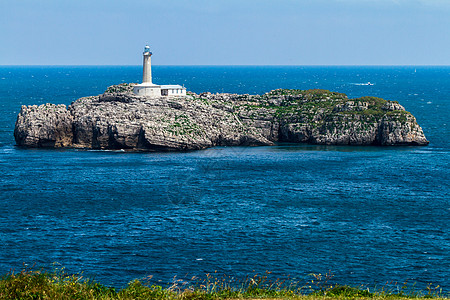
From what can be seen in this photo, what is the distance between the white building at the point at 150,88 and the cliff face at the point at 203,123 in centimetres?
273

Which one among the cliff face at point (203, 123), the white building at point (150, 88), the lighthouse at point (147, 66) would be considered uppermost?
the lighthouse at point (147, 66)

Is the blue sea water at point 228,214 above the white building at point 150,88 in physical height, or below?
below

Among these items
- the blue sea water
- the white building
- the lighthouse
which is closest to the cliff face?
the white building

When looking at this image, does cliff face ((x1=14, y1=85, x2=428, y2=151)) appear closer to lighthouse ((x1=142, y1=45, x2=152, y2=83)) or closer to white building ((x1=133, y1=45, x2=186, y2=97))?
white building ((x1=133, y1=45, x2=186, y2=97))

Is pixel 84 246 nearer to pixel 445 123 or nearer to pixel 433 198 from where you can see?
pixel 433 198

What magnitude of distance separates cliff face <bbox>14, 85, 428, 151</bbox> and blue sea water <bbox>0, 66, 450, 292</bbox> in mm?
5184

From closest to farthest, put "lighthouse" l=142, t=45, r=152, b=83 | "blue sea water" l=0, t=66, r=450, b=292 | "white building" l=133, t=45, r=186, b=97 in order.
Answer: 1. "blue sea water" l=0, t=66, r=450, b=292
2. "white building" l=133, t=45, r=186, b=97
3. "lighthouse" l=142, t=45, r=152, b=83

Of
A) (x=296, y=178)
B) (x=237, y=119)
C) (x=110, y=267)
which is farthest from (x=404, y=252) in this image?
(x=237, y=119)

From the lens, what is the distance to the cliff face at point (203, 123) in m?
111

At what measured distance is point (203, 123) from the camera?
118m

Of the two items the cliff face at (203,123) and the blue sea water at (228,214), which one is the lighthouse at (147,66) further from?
the blue sea water at (228,214)

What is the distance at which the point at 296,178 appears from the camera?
8706cm

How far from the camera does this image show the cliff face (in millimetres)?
110938

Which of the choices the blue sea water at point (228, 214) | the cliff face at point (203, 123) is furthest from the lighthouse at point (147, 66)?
the blue sea water at point (228, 214)
